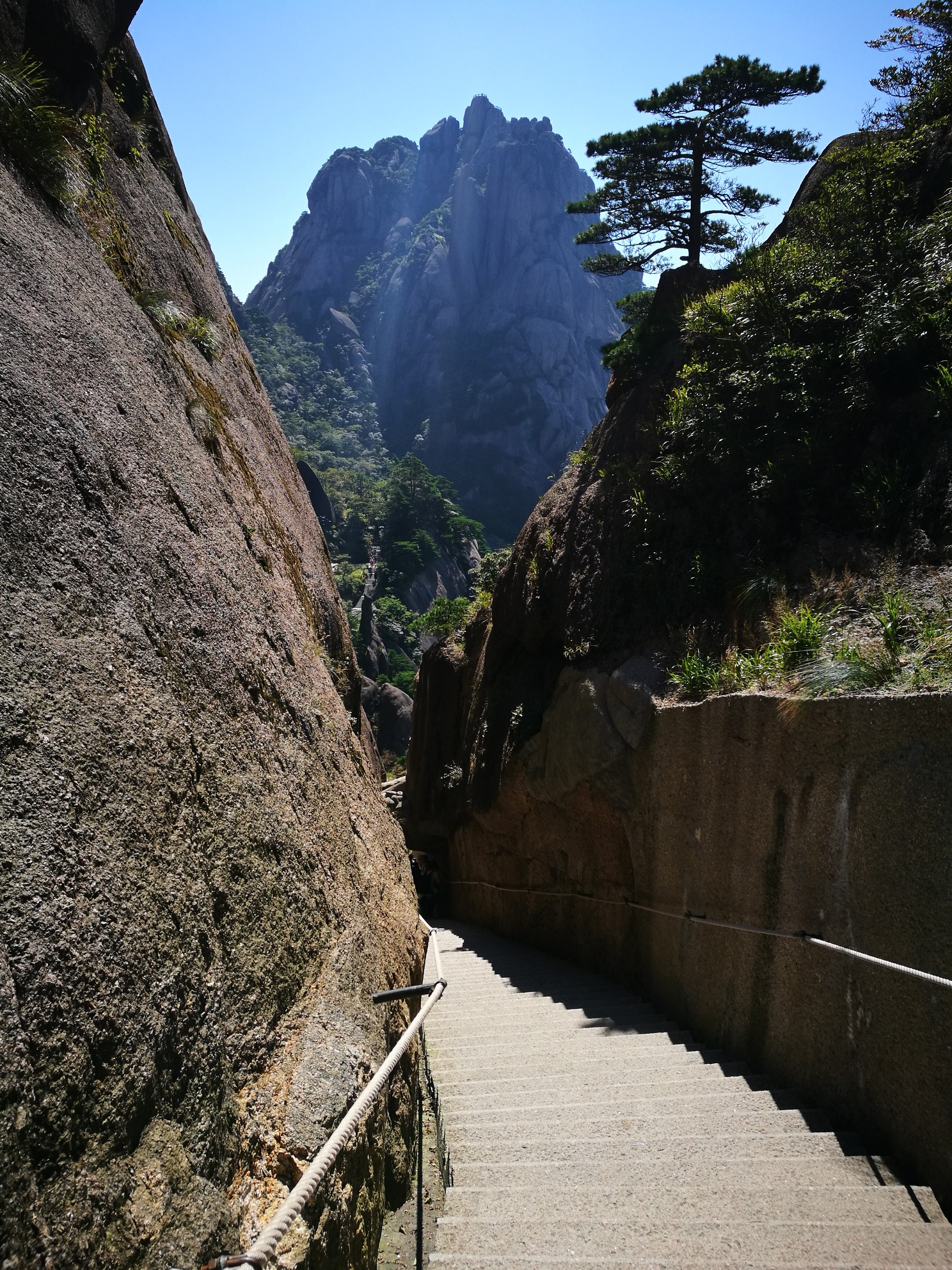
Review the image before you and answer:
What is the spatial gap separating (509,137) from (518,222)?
1855 centimetres

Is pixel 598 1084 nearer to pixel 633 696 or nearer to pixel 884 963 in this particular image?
pixel 884 963

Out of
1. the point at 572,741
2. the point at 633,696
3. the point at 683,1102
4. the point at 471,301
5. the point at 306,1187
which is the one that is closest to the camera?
the point at 306,1187

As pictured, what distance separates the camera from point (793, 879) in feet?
18.0

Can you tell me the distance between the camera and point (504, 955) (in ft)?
39.5

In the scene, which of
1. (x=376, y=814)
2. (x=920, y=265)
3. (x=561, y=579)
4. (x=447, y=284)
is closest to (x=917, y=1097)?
(x=376, y=814)

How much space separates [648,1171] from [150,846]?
296 cm

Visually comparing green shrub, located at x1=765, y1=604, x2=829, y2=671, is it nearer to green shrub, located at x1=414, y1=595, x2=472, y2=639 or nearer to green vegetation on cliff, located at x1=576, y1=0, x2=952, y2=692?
green vegetation on cliff, located at x1=576, y1=0, x2=952, y2=692

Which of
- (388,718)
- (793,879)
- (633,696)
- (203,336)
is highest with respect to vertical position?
(203,336)

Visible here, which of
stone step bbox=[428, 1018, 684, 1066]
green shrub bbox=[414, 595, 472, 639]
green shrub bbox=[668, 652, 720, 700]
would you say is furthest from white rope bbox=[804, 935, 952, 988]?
green shrub bbox=[414, 595, 472, 639]

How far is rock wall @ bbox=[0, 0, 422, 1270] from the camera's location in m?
2.01

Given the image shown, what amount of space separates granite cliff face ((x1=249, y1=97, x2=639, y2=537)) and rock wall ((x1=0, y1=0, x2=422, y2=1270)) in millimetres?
99976

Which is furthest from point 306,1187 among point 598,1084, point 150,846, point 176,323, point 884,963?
point 176,323

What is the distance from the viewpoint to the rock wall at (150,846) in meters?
2.01

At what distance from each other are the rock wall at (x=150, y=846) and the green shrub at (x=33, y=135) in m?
0.15
